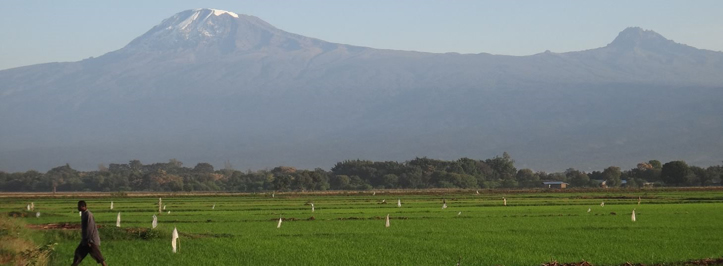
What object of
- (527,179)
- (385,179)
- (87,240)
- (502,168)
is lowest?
(87,240)

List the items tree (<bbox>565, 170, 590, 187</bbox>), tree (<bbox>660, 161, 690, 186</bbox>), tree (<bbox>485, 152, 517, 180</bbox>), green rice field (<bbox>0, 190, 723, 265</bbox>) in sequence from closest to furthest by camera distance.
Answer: green rice field (<bbox>0, 190, 723, 265</bbox>) < tree (<bbox>660, 161, 690, 186</bbox>) < tree (<bbox>565, 170, 590, 187</bbox>) < tree (<bbox>485, 152, 517, 180</bbox>)

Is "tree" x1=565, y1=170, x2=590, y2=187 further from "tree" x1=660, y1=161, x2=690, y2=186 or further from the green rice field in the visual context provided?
the green rice field

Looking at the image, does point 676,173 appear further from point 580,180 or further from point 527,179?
point 527,179

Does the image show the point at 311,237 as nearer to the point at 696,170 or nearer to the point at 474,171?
the point at 696,170

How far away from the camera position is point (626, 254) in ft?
78.4

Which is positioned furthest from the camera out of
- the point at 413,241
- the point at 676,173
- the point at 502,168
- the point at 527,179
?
the point at 502,168

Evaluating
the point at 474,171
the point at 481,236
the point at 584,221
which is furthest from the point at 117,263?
the point at 474,171

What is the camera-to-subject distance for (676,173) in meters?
117

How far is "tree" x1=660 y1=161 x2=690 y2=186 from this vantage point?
384 feet

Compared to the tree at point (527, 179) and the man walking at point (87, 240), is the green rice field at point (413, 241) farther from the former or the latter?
the tree at point (527, 179)

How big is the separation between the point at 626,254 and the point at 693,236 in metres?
5.84

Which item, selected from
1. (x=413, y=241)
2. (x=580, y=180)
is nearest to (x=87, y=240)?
(x=413, y=241)

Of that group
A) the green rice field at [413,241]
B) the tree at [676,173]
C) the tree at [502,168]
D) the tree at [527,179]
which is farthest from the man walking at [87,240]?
the tree at [502,168]

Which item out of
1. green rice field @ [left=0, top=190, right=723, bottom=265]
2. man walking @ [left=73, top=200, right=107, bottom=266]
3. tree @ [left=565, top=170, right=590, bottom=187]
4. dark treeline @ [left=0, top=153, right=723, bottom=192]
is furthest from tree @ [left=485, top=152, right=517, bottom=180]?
man walking @ [left=73, top=200, right=107, bottom=266]
